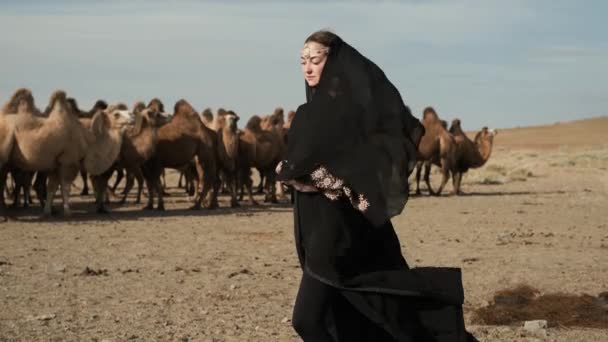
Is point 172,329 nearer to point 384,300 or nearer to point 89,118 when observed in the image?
point 384,300

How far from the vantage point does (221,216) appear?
1856cm

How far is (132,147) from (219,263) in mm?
8631

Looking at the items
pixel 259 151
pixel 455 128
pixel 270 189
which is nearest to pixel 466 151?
pixel 455 128

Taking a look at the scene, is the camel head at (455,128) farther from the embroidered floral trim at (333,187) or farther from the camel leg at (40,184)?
the embroidered floral trim at (333,187)

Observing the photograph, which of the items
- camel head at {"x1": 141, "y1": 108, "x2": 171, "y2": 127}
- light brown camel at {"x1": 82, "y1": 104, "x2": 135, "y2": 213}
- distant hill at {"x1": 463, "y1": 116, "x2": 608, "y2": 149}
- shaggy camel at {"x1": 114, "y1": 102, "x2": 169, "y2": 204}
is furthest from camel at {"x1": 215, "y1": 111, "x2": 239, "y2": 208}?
distant hill at {"x1": 463, "y1": 116, "x2": 608, "y2": 149}

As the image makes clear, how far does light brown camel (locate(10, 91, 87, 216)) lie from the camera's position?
55.9 feet

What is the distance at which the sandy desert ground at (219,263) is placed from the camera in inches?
300

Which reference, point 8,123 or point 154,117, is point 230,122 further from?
point 8,123

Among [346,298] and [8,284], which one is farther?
[8,284]

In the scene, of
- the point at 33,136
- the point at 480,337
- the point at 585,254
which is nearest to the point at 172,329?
the point at 480,337

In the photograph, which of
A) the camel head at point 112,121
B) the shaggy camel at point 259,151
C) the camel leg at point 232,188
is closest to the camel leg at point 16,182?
the camel head at point 112,121

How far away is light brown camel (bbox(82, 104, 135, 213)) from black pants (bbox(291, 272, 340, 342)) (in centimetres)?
1382

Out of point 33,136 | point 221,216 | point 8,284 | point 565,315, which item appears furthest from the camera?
point 221,216

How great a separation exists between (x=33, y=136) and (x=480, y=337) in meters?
11.7
